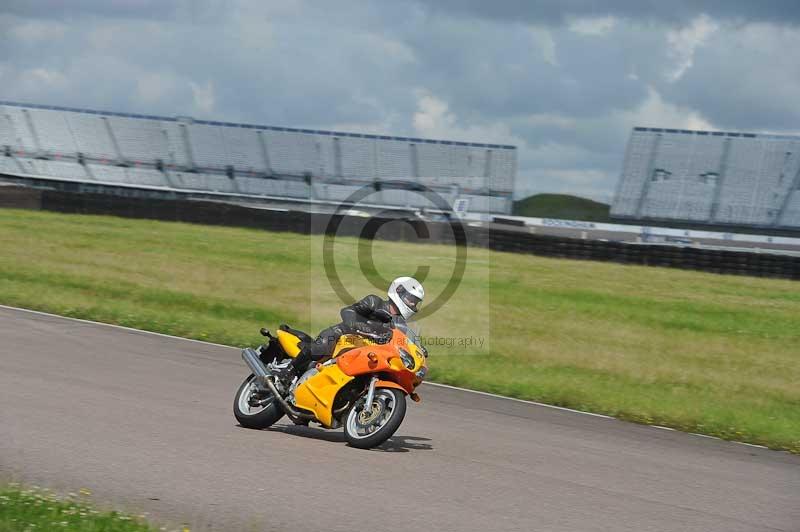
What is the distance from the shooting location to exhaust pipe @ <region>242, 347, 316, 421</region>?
322 inches

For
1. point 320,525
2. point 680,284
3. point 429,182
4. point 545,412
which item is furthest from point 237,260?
point 429,182

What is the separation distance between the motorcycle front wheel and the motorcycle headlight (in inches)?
8.9

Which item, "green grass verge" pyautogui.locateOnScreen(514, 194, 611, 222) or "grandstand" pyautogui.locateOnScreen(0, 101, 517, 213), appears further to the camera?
"grandstand" pyautogui.locateOnScreen(0, 101, 517, 213)

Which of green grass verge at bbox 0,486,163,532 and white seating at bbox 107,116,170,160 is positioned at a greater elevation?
white seating at bbox 107,116,170,160

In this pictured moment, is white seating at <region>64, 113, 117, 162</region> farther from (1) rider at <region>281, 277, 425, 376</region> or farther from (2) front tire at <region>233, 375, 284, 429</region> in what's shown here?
(1) rider at <region>281, 277, 425, 376</region>

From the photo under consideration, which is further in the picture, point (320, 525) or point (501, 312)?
point (501, 312)

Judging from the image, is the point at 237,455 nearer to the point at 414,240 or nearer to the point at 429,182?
the point at 414,240

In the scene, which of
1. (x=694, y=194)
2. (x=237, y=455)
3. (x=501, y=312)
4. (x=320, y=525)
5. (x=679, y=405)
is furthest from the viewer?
(x=694, y=194)

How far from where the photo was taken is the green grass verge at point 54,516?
16.0 feet

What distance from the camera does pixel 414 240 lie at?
25.9 meters

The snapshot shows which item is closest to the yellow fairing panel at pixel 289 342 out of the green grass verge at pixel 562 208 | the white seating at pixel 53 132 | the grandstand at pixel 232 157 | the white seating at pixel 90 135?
the green grass verge at pixel 562 208

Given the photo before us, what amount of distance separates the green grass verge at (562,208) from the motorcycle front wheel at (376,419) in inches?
1378

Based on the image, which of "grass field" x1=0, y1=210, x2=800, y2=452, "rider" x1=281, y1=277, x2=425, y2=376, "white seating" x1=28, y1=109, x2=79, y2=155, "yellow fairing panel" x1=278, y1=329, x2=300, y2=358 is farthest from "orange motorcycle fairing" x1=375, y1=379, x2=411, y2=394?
"white seating" x1=28, y1=109, x2=79, y2=155

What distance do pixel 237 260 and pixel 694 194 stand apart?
25.9 meters
